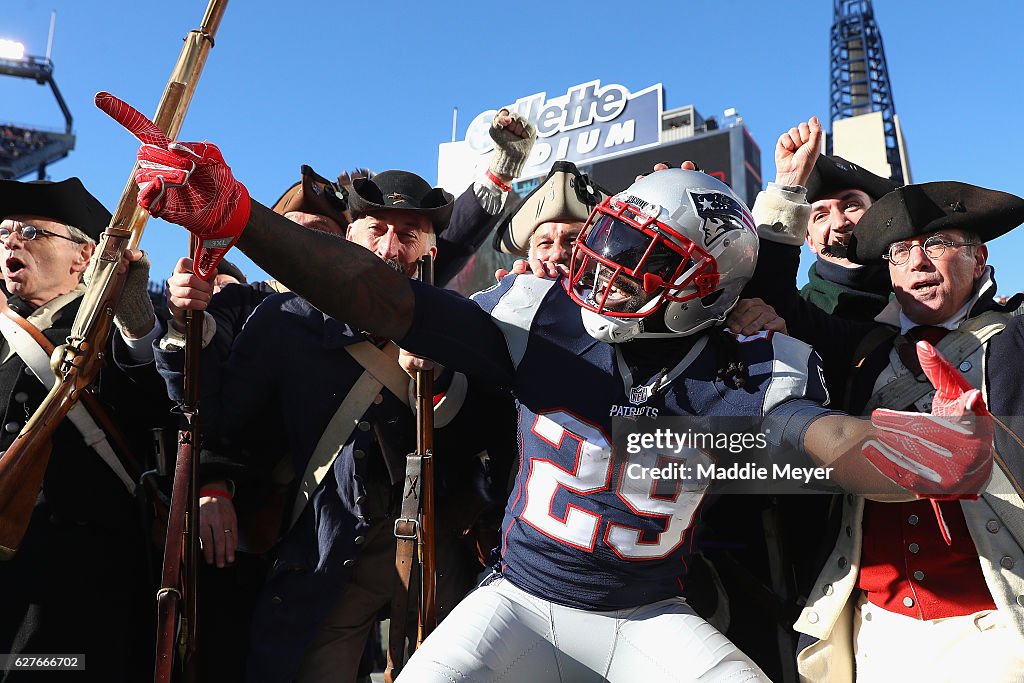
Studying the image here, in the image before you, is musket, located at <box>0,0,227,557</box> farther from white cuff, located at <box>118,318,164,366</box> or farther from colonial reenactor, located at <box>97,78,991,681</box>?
colonial reenactor, located at <box>97,78,991,681</box>

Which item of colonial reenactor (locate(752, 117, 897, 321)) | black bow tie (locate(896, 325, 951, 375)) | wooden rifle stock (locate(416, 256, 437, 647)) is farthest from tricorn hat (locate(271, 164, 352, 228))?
black bow tie (locate(896, 325, 951, 375))

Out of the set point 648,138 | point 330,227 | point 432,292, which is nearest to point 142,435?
point 330,227

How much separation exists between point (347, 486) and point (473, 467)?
54 centimetres

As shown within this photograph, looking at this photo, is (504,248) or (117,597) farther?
(504,248)

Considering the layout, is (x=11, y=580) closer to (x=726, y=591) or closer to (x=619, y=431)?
(x=619, y=431)

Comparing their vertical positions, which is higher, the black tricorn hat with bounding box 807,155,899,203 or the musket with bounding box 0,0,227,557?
the black tricorn hat with bounding box 807,155,899,203

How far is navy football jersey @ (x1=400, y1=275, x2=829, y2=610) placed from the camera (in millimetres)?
2303

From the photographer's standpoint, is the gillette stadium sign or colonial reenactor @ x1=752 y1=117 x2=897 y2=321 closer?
colonial reenactor @ x1=752 y1=117 x2=897 y2=321

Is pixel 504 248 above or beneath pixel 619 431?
above

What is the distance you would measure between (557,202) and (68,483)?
232 cm

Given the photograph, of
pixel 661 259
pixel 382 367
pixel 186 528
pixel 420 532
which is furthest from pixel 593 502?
pixel 186 528

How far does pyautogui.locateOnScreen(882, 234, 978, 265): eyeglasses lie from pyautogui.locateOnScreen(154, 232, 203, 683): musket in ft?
8.24

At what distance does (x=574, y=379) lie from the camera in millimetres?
2414

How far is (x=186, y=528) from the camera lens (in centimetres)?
279
